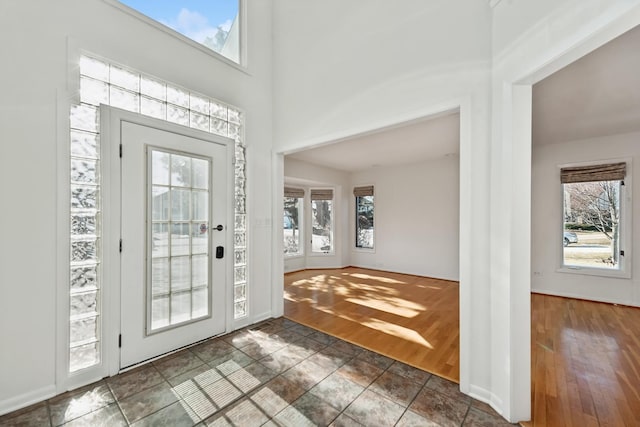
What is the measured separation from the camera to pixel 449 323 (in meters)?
3.16

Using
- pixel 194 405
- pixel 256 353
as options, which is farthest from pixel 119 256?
pixel 256 353

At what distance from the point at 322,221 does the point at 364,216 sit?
113 cm

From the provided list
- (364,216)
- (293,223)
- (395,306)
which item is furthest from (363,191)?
(395,306)

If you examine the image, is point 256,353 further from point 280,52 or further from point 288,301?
point 280,52

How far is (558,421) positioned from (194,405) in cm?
238

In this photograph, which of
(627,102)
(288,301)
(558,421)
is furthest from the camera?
(288,301)

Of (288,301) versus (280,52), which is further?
(288,301)

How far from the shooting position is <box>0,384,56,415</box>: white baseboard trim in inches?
66.4

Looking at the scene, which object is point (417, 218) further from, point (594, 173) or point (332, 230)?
point (594, 173)

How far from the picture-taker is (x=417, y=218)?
5.85 m

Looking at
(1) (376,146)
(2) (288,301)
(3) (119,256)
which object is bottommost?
(2) (288,301)

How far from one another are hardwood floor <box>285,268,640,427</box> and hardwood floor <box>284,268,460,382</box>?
0.01m

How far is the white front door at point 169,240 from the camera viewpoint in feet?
7.23

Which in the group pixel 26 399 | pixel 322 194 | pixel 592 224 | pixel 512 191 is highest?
pixel 322 194
